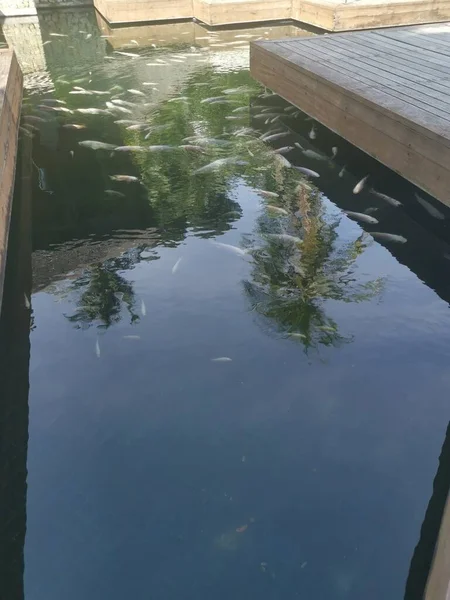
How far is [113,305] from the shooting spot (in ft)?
12.6

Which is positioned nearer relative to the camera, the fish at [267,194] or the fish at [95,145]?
the fish at [267,194]

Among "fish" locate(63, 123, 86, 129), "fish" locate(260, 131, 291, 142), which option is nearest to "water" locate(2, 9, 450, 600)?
"fish" locate(260, 131, 291, 142)

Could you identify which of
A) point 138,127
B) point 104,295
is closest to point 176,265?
point 104,295

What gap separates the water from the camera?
229 centimetres

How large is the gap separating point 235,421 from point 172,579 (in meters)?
0.92

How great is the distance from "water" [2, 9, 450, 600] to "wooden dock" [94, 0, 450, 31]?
7596 millimetres

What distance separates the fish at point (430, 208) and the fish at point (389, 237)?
508 millimetres

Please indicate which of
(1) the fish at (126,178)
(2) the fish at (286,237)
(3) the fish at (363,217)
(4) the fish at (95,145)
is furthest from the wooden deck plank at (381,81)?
(4) the fish at (95,145)

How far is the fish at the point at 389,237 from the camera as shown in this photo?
4438 mm

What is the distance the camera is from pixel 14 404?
307 centimetres

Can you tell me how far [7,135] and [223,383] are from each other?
434 cm

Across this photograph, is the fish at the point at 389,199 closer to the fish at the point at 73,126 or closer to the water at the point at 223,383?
the water at the point at 223,383

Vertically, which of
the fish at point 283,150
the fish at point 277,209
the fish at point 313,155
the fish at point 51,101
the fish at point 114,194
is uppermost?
the fish at point 51,101

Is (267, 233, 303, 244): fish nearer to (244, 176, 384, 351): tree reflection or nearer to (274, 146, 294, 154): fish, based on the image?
(244, 176, 384, 351): tree reflection
